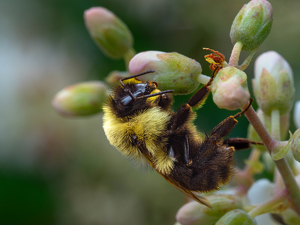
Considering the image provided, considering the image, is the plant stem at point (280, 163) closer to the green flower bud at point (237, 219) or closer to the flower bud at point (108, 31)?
the green flower bud at point (237, 219)

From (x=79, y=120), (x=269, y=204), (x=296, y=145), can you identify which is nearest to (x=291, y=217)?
(x=269, y=204)

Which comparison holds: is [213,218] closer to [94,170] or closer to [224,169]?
[224,169]

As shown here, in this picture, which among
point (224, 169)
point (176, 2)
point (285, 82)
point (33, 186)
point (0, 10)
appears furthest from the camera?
point (0, 10)

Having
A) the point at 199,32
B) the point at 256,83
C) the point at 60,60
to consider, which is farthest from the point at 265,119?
the point at 60,60

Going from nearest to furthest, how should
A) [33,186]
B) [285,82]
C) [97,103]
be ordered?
1. [285,82]
2. [97,103]
3. [33,186]

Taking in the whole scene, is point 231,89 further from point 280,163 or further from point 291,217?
point 291,217
